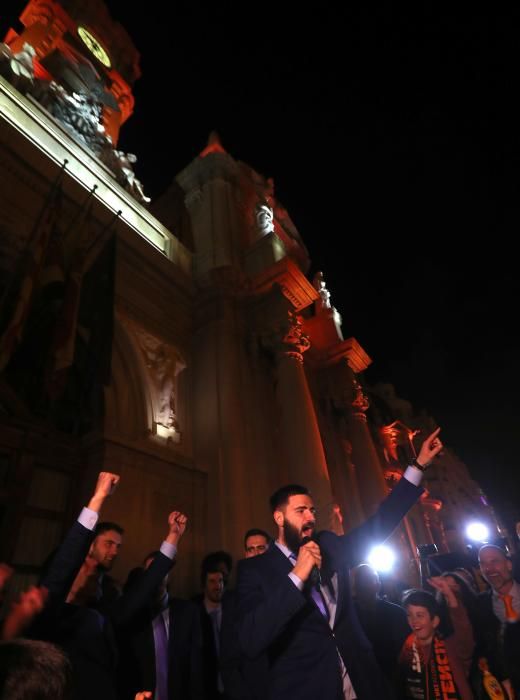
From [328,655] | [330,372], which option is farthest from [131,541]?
[330,372]

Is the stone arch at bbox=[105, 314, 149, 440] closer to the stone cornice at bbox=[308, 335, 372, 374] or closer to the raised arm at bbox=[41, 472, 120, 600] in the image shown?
the raised arm at bbox=[41, 472, 120, 600]

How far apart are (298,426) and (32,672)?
27.2 feet

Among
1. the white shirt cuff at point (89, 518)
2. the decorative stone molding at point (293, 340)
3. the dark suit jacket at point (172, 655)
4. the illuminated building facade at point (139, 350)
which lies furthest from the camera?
the decorative stone molding at point (293, 340)

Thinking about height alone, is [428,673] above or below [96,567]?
below

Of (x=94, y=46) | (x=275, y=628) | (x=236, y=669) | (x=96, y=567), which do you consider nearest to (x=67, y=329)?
(x=96, y=567)

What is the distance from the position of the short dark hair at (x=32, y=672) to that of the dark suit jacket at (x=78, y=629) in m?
1.02

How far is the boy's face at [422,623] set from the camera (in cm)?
320

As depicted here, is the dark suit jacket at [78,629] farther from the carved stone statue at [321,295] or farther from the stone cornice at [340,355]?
the carved stone statue at [321,295]

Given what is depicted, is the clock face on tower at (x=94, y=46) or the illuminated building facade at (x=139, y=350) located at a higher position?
the clock face on tower at (x=94, y=46)

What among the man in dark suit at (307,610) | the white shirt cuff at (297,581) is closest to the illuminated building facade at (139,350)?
the man in dark suit at (307,610)

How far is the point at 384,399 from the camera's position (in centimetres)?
2475

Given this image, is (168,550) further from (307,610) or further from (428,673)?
(428,673)

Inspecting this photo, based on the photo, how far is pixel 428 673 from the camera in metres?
3.02

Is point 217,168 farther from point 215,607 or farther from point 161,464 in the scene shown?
point 215,607
